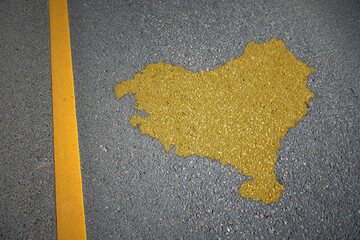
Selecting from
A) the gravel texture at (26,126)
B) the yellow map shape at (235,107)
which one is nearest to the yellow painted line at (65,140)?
the gravel texture at (26,126)

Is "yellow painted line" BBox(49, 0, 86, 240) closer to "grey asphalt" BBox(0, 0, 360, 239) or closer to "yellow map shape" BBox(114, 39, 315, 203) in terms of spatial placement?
"grey asphalt" BBox(0, 0, 360, 239)

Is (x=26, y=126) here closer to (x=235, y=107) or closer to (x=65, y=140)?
(x=65, y=140)

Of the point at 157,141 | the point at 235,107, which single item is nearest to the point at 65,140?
the point at 157,141

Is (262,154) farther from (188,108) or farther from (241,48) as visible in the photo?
(241,48)

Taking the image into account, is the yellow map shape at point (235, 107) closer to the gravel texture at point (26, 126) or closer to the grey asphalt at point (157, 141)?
the grey asphalt at point (157, 141)

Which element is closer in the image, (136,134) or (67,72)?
(136,134)

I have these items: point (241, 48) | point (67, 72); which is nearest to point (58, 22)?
point (67, 72)

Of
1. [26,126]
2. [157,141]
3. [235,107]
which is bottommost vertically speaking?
[26,126]

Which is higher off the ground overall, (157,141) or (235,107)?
(235,107)
